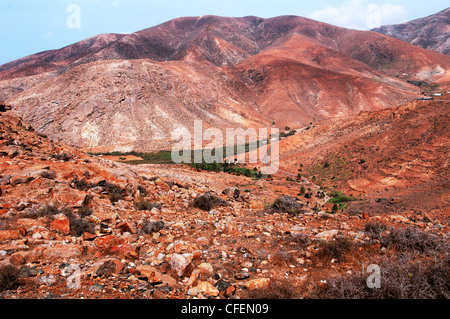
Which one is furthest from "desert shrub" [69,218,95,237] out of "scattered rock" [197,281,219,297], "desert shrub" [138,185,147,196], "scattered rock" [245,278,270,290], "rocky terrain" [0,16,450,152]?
"rocky terrain" [0,16,450,152]

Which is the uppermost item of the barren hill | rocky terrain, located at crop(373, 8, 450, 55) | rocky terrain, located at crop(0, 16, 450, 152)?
rocky terrain, located at crop(373, 8, 450, 55)

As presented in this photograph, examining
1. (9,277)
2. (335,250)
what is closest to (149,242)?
(9,277)

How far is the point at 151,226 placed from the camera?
236 inches

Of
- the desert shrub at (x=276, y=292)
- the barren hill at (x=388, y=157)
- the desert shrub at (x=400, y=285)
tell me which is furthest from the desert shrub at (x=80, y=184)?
the barren hill at (x=388, y=157)

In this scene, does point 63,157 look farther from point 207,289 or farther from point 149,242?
point 207,289

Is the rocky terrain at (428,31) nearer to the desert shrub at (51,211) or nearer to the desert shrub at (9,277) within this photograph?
the desert shrub at (51,211)

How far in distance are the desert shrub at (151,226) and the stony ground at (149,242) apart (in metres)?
0.04

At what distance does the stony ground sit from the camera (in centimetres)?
386

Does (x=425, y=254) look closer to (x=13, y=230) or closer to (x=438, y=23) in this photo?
(x=13, y=230)

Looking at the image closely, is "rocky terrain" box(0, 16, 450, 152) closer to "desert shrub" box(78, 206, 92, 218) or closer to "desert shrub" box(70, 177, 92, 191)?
"desert shrub" box(70, 177, 92, 191)

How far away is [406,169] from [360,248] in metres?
20.6

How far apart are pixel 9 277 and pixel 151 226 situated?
2743 millimetres

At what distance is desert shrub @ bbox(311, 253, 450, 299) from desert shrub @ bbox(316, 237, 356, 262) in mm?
950
